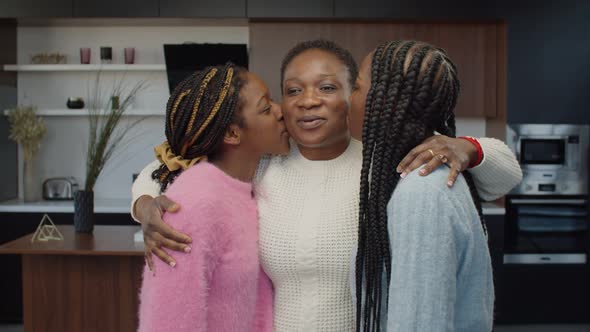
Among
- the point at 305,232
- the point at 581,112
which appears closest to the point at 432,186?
the point at 305,232

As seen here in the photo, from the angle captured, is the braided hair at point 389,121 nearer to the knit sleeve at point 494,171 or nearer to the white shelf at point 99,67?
the knit sleeve at point 494,171

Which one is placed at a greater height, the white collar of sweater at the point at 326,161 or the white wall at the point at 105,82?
the white wall at the point at 105,82

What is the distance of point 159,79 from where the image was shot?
452 centimetres

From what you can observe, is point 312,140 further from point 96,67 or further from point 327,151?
point 96,67

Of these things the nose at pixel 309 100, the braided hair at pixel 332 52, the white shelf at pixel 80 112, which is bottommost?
the nose at pixel 309 100

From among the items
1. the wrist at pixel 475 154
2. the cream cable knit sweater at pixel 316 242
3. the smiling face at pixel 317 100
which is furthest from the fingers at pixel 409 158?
the smiling face at pixel 317 100

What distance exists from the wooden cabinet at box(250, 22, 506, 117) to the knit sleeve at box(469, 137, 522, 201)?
291cm

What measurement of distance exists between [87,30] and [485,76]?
294 cm

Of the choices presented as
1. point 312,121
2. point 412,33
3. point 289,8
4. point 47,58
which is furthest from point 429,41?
point 312,121

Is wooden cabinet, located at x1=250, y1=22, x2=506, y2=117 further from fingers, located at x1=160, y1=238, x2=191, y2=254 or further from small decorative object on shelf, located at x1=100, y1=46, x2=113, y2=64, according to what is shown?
fingers, located at x1=160, y1=238, x2=191, y2=254

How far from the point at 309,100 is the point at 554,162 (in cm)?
316

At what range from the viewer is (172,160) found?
1.36 metres

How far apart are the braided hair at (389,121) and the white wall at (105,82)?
3.49 metres

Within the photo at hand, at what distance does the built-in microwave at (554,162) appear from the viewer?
4.01 meters
